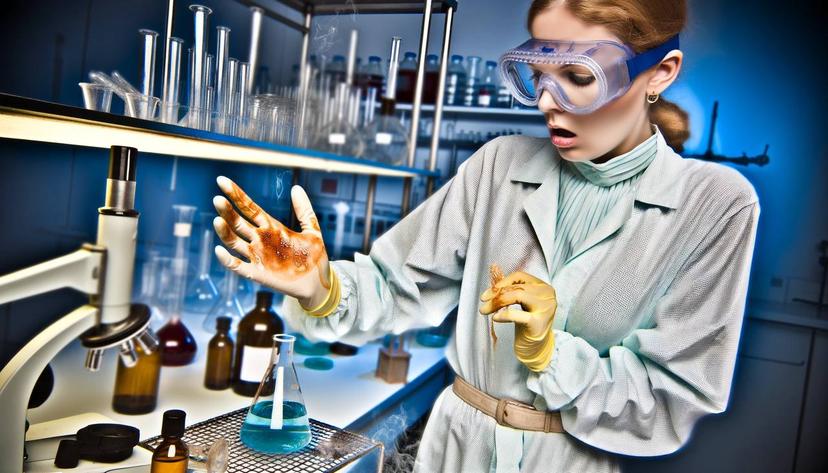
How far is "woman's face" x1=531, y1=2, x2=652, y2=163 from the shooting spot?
0.98 meters

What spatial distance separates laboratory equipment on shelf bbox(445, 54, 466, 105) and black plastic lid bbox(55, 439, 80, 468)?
105cm

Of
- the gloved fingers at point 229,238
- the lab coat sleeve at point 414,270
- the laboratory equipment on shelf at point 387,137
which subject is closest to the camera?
the gloved fingers at point 229,238

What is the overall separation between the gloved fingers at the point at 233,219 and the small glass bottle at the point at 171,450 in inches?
10.3

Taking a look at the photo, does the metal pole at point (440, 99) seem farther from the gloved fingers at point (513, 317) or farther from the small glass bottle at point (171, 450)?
Answer: the small glass bottle at point (171, 450)

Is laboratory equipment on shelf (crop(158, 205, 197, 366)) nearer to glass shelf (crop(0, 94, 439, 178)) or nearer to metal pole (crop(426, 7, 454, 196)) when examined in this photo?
glass shelf (crop(0, 94, 439, 178))

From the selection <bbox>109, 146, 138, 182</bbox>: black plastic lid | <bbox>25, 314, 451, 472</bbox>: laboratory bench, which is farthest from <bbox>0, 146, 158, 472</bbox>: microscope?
<bbox>25, 314, 451, 472</bbox>: laboratory bench

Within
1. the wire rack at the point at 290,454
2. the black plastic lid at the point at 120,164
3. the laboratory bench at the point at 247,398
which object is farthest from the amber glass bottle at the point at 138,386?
the black plastic lid at the point at 120,164

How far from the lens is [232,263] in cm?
80

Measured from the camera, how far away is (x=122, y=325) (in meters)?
0.72

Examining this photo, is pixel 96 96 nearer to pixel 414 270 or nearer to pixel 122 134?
pixel 122 134

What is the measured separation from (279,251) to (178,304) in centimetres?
84

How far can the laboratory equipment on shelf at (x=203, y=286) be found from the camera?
1741mm

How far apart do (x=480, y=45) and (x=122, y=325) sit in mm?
954

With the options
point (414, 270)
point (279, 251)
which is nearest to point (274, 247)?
point (279, 251)
